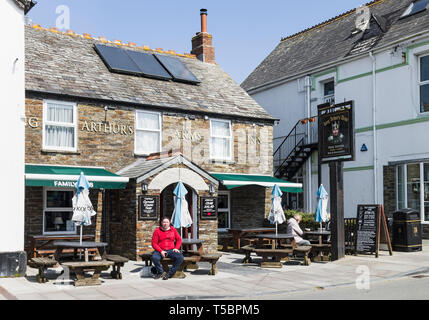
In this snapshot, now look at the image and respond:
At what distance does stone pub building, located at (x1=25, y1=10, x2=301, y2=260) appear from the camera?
15.3m

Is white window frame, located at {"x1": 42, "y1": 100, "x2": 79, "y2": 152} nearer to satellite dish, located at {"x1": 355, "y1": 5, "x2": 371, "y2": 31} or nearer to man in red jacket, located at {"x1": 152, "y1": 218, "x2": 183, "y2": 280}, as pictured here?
man in red jacket, located at {"x1": 152, "y1": 218, "x2": 183, "y2": 280}

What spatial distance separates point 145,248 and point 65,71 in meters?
6.64

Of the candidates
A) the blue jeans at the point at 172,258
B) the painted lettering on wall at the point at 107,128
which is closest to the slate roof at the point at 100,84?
the painted lettering on wall at the point at 107,128

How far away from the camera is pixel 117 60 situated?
19156 millimetres

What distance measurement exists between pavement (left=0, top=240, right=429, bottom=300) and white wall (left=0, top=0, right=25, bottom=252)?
46.8 inches

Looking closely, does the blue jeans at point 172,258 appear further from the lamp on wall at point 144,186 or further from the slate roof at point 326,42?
the slate roof at point 326,42

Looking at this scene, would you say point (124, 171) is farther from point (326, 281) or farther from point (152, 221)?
point (326, 281)

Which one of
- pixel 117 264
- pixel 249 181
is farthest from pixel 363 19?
pixel 117 264

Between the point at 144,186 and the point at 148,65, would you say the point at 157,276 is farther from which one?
the point at 148,65

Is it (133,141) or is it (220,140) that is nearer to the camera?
(133,141)

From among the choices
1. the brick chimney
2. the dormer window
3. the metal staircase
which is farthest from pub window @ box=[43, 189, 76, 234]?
the dormer window

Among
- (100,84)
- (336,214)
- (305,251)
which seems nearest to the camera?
(305,251)

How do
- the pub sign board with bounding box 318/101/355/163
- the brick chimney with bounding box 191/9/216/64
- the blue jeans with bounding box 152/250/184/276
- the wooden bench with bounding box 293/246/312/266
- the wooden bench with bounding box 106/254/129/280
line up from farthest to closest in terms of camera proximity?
1. the brick chimney with bounding box 191/9/216/64
2. the pub sign board with bounding box 318/101/355/163
3. the wooden bench with bounding box 293/246/312/266
4. the blue jeans with bounding box 152/250/184/276
5. the wooden bench with bounding box 106/254/129/280

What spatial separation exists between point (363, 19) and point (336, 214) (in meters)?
12.0
